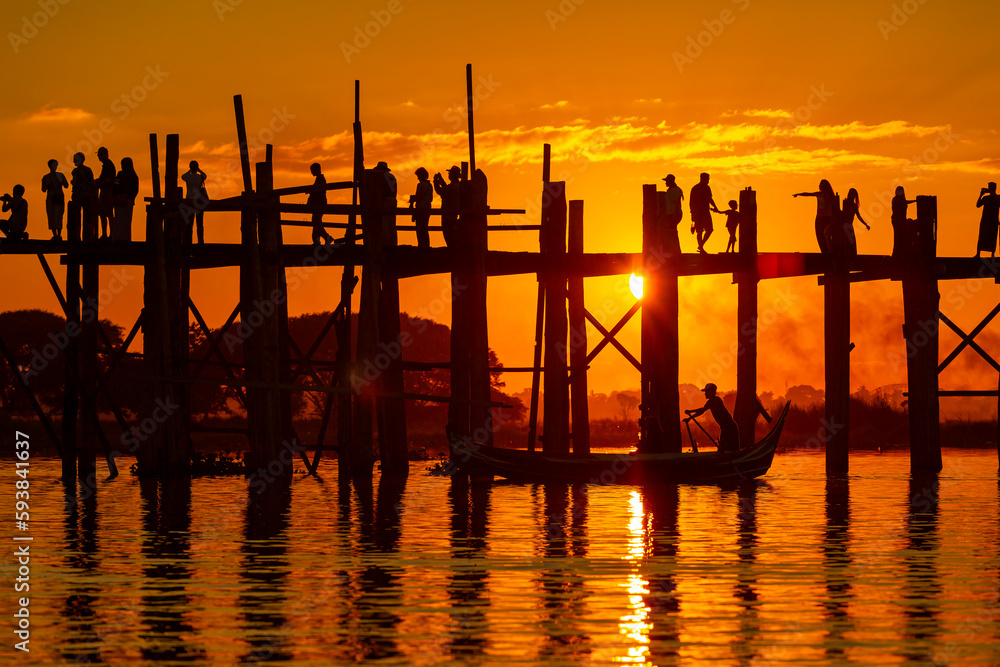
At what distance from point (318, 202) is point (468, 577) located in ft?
39.0

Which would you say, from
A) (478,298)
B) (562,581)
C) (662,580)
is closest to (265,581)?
(562,581)

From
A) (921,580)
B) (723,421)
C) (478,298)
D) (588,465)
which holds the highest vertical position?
(478,298)

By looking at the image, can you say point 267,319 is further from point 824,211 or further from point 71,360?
point 824,211

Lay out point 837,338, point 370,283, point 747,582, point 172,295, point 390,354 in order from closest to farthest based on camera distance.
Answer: point 747,582, point 370,283, point 390,354, point 172,295, point 837,338

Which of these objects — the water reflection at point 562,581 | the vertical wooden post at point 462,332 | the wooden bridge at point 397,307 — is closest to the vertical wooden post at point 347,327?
the wooden bridge at point 397,307

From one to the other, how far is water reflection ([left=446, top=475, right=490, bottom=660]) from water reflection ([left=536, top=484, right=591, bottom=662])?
0.51 metres

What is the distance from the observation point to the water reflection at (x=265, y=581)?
11.1 meters

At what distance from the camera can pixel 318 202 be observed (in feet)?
82.3

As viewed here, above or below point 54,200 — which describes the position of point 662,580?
below

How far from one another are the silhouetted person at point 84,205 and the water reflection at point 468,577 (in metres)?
7.46

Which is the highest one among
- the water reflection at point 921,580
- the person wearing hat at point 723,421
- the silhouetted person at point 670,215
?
the silhouetted person at point 670,215

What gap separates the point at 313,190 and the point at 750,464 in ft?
28.0

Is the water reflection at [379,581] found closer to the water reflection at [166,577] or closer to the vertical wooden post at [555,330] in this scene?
the water reflection at [166,577]

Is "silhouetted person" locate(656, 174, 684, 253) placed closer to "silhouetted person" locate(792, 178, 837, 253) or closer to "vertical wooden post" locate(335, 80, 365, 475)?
"silhouetted person" locate(792, 178, 837, 253)
